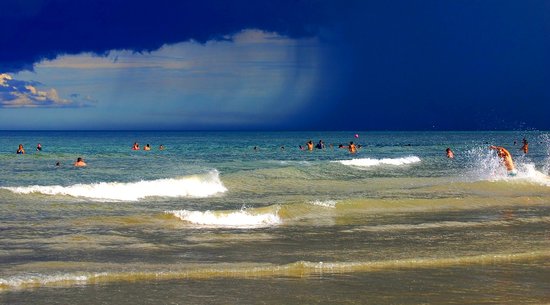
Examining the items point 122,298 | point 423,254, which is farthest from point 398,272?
point 122,298

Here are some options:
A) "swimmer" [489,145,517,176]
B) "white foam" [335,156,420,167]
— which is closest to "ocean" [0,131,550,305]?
"swimmer" [489,145,517,176]

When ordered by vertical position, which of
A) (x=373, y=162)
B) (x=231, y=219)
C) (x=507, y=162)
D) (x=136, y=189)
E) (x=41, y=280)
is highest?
(x=507, y=162)

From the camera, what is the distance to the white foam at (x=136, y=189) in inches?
950

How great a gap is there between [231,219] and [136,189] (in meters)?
9.10

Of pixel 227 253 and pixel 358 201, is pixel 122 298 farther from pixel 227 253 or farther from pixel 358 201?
pixel 358 201

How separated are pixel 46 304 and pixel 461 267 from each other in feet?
22.8

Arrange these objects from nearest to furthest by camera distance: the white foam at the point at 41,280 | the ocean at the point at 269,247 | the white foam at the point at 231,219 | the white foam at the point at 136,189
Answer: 1. the ocean at the point at 269,247
2. the white foam at the point at 41,280
3. the white foam at the point at 231,219
4. the white foam at the point at 136,189

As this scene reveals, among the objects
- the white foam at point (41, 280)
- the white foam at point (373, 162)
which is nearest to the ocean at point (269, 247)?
the white foam at point (41, 280)

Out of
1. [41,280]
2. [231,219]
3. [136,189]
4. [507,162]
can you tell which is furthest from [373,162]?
[41,280]

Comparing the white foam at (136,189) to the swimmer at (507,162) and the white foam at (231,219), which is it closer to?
the white foam at (231,219)

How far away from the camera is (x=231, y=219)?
17531 millimetres

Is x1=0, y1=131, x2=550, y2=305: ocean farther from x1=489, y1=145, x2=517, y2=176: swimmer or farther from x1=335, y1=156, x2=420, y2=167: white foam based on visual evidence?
x1=335, y1=156, x2=420, y2=167: white foam

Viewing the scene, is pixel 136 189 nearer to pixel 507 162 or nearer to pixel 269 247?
pixel 269 247

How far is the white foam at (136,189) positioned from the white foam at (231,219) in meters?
6.62
